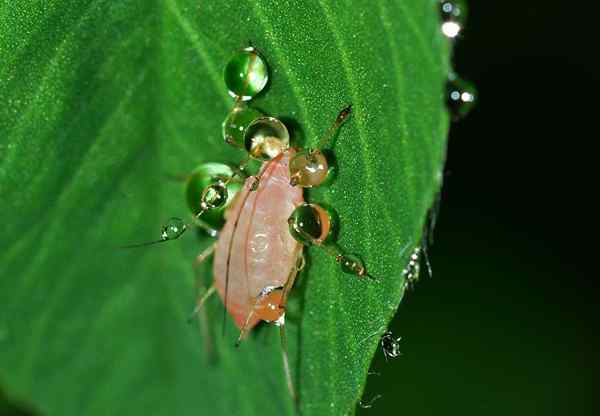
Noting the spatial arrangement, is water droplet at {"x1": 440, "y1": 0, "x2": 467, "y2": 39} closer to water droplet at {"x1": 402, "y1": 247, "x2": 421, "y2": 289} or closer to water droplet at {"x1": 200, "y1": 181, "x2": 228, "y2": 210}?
water droplet at {"x1": 402, "y1": 247, "x2": 421, "y2": 289}

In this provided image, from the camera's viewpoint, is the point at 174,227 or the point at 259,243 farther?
the point at 174,227

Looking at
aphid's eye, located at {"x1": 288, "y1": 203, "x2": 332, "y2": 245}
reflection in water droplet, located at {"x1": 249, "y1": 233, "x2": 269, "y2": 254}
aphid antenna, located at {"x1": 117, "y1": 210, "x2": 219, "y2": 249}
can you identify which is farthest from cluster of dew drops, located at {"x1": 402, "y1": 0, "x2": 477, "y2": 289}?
aphid antenna, located at {"x1": 117, "y1": 210, "x2": 219, "y2": 249}

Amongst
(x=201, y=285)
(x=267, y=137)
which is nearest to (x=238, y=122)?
(x=267, y=137)

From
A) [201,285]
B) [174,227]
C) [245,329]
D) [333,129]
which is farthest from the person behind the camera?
[201,285]

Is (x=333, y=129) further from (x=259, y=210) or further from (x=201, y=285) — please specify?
(x=201, y=285)

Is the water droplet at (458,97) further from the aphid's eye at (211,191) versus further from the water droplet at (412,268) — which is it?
the aphid's eye at (211,191)

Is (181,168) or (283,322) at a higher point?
(181,168)
